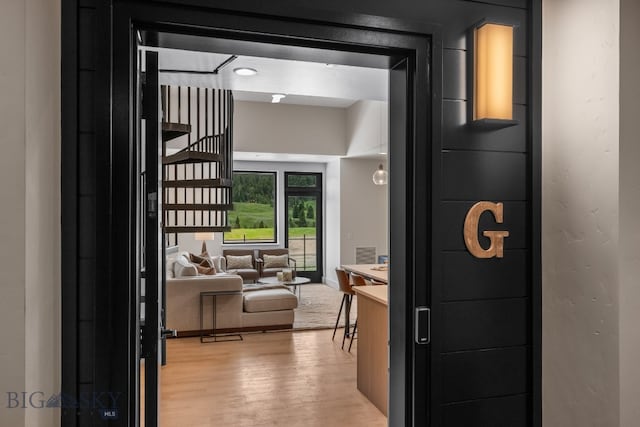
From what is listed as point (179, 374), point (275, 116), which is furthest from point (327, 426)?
point (275, 116)

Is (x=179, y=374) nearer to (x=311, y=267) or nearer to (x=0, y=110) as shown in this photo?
(x=0, y=110)

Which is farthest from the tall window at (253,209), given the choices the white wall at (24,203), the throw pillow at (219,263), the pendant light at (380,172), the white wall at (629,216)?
the white wall at (629,216)

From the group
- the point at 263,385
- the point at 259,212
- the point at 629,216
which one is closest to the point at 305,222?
Result: the point at 259,212

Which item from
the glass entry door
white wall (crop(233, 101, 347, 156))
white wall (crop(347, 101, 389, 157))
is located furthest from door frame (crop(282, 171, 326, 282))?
white wall (crop(347, 101, 389, 157))

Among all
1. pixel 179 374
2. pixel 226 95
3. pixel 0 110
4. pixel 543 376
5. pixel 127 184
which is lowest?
pixel 179 374

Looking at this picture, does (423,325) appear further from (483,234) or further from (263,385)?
(263,385)

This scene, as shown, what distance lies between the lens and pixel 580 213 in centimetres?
163

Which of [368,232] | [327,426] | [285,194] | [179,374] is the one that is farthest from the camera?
[285,194]

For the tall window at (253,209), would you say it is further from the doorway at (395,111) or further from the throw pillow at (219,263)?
the doorway at (395,111)

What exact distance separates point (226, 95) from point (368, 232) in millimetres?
4803

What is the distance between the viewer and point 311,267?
11.1 m

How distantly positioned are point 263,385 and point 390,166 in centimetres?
307

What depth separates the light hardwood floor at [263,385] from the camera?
3617mm

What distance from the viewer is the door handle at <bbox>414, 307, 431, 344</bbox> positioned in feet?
5.54
